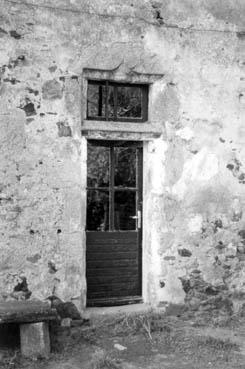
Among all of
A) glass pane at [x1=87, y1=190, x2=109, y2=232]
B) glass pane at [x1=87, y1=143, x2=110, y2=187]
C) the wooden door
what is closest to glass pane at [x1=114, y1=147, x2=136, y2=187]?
the wooden door

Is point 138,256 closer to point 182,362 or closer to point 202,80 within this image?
point 182,362

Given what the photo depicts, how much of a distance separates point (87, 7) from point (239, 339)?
12.4 ft

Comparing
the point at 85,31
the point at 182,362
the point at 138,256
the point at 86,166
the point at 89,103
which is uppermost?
the point at 85,31

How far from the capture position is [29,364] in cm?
452

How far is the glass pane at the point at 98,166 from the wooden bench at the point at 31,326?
5.21ft

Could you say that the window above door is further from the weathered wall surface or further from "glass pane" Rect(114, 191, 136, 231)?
"glass pane" Rect(114, 191, 136, 231)

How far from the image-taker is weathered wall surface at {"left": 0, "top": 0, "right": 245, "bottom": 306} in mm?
5305

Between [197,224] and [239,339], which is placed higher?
[197,224]

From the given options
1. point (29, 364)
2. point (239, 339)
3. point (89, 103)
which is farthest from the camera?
point (89, 103)

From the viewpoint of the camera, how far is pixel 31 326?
469 cm

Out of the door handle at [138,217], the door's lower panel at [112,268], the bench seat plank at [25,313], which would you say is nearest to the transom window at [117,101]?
the door handle at [138,217]

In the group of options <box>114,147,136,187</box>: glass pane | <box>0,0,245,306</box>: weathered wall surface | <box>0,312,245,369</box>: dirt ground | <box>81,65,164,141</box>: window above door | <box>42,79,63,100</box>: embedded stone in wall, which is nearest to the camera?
<box>0,312,245,369</box>: dirt ground

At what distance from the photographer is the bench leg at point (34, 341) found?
4646 mm

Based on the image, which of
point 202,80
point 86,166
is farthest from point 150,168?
point 202,80
